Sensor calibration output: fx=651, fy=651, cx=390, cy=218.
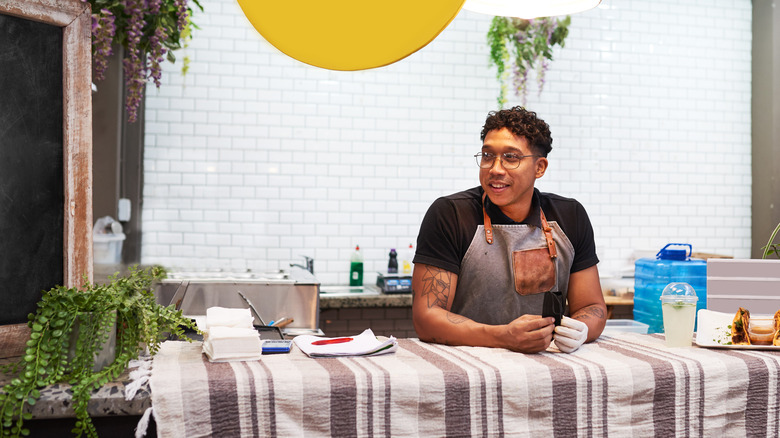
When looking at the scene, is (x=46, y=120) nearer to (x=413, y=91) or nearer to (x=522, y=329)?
(x=522, y=329)

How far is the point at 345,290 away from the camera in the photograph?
4.37 m

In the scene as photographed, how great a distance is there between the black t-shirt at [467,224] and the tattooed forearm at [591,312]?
0.60 feet

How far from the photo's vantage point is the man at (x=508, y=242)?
7.88ft

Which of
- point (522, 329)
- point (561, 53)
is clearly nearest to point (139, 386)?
point (522, 329)

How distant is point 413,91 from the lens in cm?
475

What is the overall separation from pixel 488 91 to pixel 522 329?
3.31 meters

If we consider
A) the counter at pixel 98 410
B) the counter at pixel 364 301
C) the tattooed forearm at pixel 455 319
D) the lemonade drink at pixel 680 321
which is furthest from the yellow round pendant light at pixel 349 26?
the counter at pixel 364 301

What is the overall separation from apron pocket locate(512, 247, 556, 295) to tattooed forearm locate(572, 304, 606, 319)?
6.7 inches

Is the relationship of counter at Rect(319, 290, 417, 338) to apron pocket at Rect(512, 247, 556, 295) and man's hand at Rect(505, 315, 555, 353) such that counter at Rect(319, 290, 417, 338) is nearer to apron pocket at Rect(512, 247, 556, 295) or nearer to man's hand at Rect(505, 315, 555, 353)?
apron pocket at Rect(512, 247, 556, 295)

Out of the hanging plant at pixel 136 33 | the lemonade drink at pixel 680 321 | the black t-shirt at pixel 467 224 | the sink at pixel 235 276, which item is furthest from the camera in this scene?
the sink at pixel 235 276

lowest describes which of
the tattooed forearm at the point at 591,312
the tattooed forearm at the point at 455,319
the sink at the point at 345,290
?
the sink at the point at 345,290

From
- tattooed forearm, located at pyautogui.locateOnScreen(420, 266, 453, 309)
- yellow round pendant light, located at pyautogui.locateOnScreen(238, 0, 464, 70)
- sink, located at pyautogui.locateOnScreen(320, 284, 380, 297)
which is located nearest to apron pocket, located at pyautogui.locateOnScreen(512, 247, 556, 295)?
tattooed forearm, located at pyautogui.locateOnScreen(420, 266, 453, 309)

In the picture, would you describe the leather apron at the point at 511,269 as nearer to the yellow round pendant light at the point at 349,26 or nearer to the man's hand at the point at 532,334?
the man's hand at the point at 532,334

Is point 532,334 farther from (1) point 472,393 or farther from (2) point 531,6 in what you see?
(2) point 531,6
